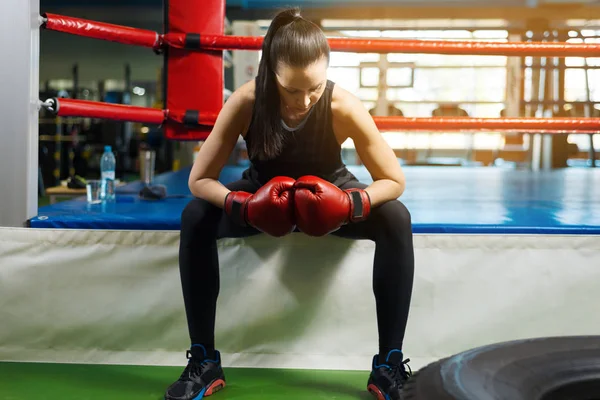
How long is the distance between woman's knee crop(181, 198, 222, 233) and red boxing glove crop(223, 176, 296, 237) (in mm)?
119

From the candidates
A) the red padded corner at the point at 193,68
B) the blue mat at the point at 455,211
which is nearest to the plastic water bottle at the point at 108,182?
the blue mat at the point at 455,211

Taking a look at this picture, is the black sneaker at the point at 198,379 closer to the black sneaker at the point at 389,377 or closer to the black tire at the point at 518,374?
the black sneaker at the point at 389,377

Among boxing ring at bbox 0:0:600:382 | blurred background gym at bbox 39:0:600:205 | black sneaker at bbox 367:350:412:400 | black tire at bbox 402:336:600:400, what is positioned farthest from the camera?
blurred background gym at bbox 39:0:600:205

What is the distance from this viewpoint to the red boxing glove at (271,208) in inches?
49.2

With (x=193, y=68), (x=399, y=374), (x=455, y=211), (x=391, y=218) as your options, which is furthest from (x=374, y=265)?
(x=193, y=68)

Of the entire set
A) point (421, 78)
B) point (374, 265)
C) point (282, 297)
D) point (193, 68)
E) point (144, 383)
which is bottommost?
point (144, 383)

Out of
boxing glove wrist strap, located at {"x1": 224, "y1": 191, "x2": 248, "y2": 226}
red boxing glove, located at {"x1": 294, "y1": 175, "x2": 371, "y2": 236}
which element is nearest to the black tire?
red boxing glove, located at {"x1": 294, "y1": 175, "x2": 371, "y2": 236}

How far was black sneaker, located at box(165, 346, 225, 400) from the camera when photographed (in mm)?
1359

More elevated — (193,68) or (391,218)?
(193,68)

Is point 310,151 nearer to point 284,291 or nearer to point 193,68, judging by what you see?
point 284,291

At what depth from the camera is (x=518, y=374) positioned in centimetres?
86

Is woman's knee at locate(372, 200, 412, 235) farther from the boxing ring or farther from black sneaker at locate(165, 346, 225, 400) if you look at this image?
black sneaker at locate(165, 346, 225, 400)

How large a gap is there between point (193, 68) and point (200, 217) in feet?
2.42

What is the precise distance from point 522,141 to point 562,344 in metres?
8.64
